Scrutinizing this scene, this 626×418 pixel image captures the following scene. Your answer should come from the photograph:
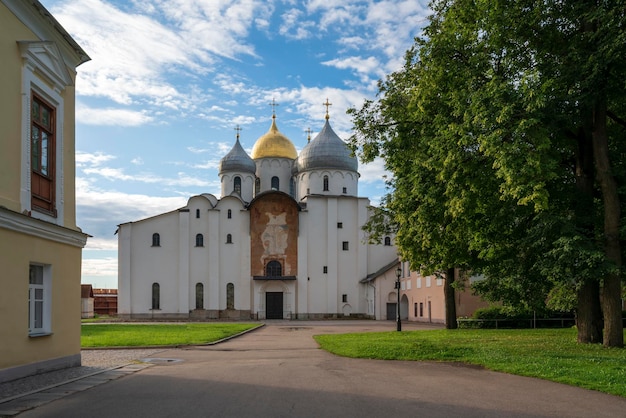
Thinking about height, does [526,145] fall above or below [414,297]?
above

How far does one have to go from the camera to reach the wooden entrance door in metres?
56.8

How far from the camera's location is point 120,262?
186 feet

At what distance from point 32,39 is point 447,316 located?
76.9 feet

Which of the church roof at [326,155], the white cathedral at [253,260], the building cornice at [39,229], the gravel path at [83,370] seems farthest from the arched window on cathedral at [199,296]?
the building cornice at [39,229]

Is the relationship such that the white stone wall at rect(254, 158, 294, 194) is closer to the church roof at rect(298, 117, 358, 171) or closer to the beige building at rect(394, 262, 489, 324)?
the church roof at rect(298, 117, 358, 171)

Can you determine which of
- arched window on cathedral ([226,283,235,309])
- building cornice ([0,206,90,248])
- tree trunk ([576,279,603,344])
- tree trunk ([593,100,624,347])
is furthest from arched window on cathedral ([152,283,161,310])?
tree trunk ([593,100,624,347])

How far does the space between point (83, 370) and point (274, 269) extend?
42.7 m

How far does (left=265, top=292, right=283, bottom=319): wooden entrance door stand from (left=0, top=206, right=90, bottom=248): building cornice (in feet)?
135

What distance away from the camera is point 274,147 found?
2756 inches

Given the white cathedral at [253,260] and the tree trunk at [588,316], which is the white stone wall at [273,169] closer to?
the white cathedral at [253,260]

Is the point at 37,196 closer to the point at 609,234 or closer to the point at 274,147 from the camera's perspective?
the point at 609,234

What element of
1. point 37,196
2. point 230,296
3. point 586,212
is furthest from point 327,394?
point 230,296

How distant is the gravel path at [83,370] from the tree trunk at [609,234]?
13212 mm

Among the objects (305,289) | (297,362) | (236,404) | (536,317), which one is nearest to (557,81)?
(297,362)
